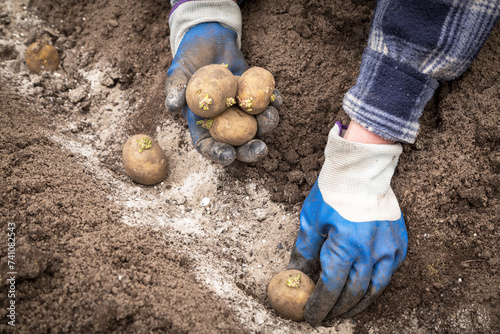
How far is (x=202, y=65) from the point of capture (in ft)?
8.70

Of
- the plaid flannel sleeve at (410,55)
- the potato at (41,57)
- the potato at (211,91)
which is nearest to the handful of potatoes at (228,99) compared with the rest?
the potato at (211,91)

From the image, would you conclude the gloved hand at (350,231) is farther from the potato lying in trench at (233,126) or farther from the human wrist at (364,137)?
the potato lying in trench at (233,126)

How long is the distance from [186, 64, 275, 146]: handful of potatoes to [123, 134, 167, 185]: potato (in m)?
0.52

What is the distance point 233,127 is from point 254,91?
0.26 m

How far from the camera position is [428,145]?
2303 millimetres

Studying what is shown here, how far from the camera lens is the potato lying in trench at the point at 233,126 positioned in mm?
2225

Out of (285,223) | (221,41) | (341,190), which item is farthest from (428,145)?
(221,41)

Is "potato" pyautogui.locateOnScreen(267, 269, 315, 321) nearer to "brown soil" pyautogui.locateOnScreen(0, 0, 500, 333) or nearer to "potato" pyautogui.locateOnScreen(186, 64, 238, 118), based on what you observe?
"brown soil" pyautogui.locateOnScreen(0, 0, 500, 333)

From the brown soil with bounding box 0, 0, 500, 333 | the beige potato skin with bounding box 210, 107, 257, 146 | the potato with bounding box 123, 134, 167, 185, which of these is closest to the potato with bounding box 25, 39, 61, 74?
the brown soil with bounding box 0, 0, 500, 333

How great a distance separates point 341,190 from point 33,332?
179cm

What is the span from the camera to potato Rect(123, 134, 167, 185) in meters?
2.56

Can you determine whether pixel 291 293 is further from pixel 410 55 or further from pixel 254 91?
pixel 410 55

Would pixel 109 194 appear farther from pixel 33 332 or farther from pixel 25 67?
pixel 25 67

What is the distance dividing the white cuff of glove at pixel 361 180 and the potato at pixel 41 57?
272 centimetres
